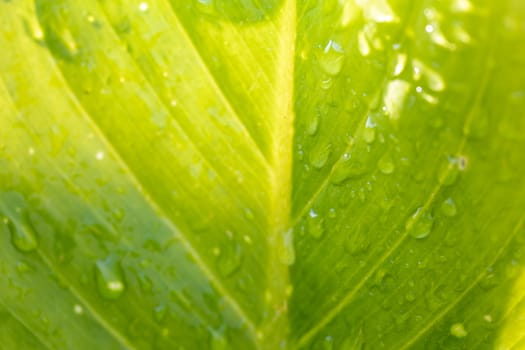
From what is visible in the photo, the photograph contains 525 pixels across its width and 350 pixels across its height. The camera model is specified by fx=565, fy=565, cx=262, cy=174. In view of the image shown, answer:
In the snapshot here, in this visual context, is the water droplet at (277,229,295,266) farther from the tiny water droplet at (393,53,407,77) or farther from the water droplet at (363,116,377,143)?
the tiny water droplet at (393,53,407,77)

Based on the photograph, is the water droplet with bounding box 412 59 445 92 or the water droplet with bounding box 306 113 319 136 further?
the water droplet with bounding box 306 113 319 136

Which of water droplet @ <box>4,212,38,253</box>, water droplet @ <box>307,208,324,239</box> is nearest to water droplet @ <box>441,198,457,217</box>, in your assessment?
water droplet @ <box>307,208,324,239</box>

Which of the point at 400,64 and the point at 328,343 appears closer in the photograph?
the point at 400,64

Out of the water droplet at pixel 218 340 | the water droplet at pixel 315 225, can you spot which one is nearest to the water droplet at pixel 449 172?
the water droplet at pixel 315 225

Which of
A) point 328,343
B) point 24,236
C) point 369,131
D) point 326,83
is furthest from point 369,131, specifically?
point 24,236

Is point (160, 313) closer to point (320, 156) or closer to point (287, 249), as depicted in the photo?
point (287, 249)

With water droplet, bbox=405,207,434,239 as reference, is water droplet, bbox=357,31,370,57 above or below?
above

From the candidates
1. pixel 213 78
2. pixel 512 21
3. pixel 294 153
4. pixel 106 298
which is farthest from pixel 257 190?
A: pixel 512 21
